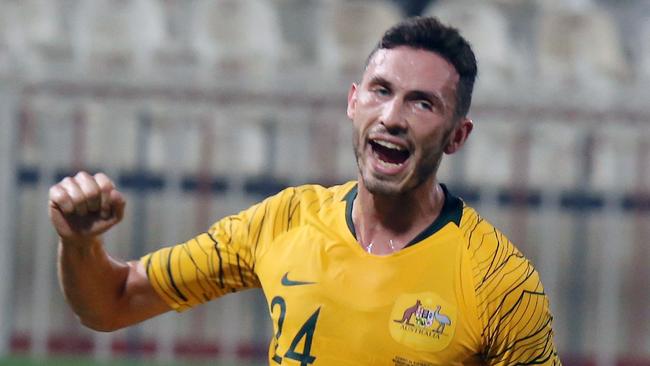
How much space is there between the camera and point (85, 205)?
2.55 metres

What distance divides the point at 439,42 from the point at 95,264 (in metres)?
0.85

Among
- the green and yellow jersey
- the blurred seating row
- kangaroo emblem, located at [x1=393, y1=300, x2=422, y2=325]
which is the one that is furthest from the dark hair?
the blurred seating row

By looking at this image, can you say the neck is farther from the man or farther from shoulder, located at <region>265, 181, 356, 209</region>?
shoulder, located at <region>265, 181, 356, 209</region>

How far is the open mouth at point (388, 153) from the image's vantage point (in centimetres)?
253

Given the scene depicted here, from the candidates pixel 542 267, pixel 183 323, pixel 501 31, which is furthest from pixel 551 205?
pixel 183 323

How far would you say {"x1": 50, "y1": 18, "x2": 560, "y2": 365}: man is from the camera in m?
2.53

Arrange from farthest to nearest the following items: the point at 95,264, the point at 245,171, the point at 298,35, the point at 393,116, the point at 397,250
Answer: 1. the point at 298,35
2. the point at 245,171
3. the point at 95,264
4. the point at 397,250
5. the point at 393,116

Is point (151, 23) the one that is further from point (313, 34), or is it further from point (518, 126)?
point (518, 126)

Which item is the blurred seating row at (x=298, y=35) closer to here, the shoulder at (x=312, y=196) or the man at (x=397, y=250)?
the shoulder at (x=312, y=196)

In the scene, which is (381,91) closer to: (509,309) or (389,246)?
(389,246)

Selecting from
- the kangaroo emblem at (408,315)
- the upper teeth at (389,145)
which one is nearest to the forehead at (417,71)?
the upper teeth at (389,145)

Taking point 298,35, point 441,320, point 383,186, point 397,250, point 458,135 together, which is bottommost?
point 441,320

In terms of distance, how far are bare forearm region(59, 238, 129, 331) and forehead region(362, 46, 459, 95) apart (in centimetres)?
69

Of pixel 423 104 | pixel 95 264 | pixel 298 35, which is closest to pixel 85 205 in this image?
pixel 95 264
